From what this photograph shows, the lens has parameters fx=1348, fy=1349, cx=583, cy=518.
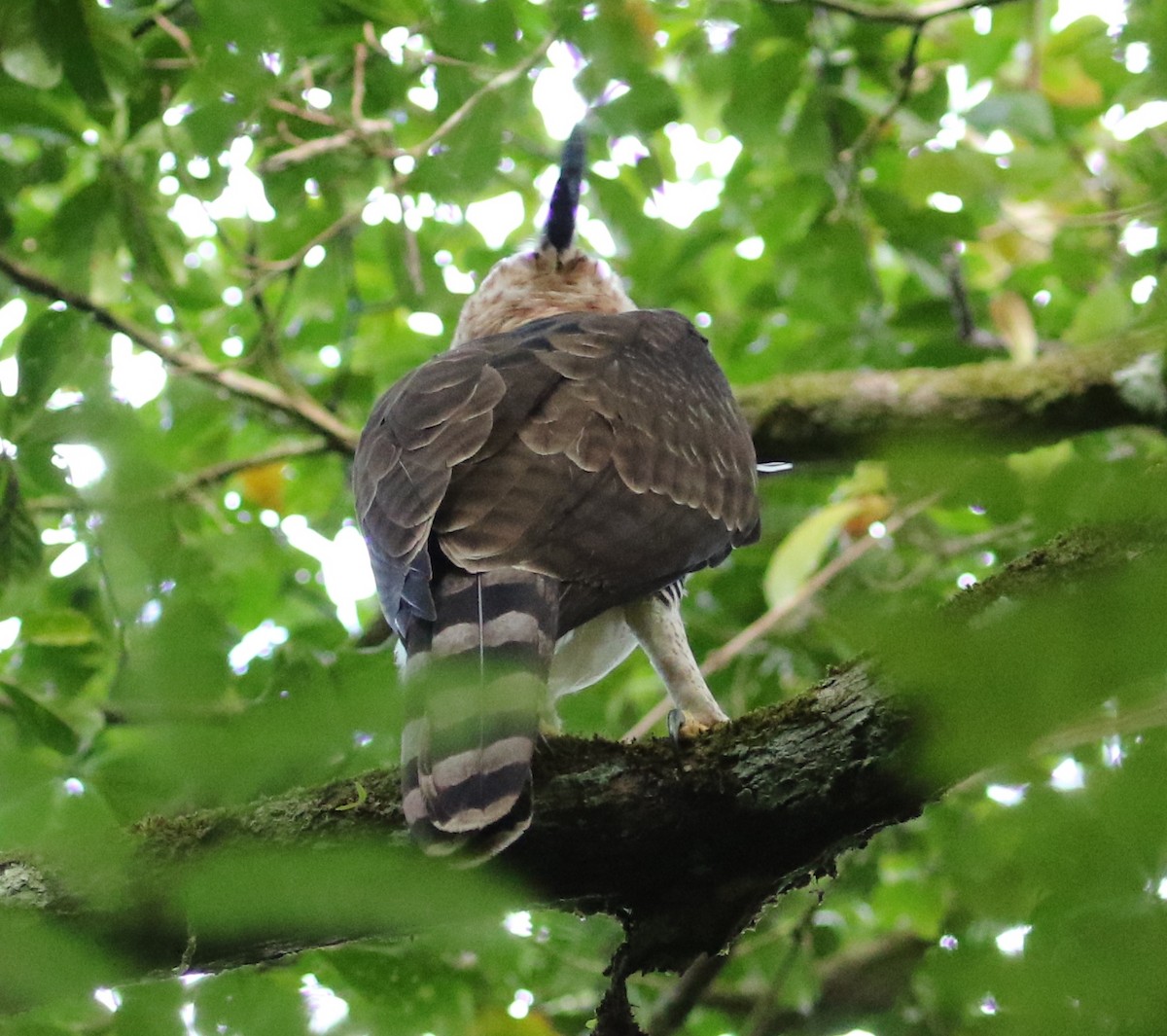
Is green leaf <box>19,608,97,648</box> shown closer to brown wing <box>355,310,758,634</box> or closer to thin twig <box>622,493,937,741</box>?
brown wing <box>355,310,758,634</box>

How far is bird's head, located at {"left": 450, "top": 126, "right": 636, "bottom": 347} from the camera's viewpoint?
497 cm

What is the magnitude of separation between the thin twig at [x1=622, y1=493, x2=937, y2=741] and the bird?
0.81 m

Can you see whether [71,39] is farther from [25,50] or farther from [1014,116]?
[1014,116]

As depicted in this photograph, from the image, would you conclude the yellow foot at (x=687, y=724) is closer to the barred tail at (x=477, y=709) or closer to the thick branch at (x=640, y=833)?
the thick branch at (x=640, y=833)

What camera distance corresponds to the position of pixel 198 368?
4980mm

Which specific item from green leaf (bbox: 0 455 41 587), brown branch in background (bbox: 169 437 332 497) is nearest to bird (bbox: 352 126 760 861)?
green leaf (bbox: 0 455 41 587)

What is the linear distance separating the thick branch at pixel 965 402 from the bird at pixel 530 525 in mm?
1040

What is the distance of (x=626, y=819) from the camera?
243 centimetres

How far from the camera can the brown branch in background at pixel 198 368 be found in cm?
441

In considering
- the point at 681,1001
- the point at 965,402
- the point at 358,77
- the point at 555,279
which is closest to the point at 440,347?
the point at 555,279

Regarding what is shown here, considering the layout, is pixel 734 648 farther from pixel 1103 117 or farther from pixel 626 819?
pixel 1103 117

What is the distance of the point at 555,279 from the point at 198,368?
1.38 meters

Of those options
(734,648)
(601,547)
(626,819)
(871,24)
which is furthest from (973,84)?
(626,819)

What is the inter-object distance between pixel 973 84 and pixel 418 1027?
390 centimetres
